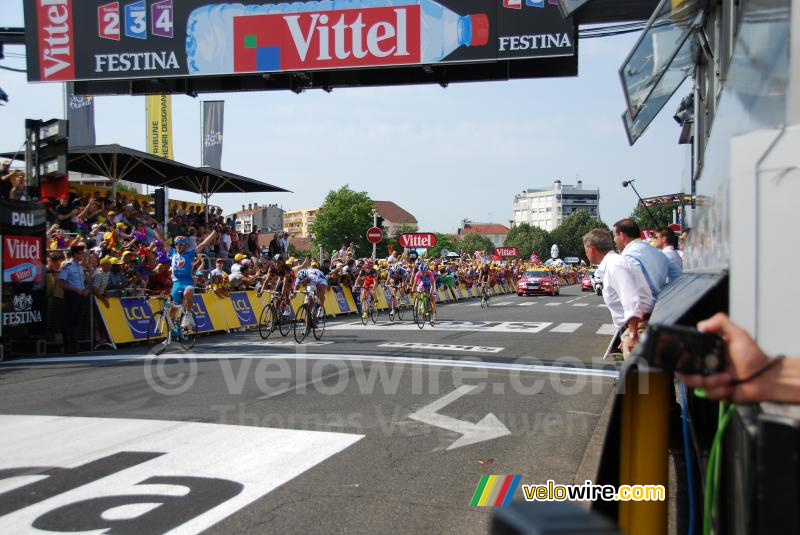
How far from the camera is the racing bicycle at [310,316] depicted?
15320 mm

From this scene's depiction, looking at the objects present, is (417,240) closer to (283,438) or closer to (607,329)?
(607,329)

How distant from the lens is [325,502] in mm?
4562

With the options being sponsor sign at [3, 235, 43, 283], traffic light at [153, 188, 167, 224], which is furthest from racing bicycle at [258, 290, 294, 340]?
sponsor sign at [3, 235, 43, 283]

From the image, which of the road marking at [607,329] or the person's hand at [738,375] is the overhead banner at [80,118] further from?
the person's hand at [738,375]

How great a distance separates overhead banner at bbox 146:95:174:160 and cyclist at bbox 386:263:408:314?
1619 centimetres

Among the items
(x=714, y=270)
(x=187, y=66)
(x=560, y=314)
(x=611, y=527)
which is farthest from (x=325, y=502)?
Result: (x=560, y=314)

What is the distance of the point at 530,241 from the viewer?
493ft

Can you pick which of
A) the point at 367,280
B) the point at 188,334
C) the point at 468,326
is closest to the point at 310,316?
the point at 188,334

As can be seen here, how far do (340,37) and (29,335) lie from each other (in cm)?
798

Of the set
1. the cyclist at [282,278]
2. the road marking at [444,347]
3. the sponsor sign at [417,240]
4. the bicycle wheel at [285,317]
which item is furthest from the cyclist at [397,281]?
the road marking at [444,347]

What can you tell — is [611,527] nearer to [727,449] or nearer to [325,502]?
[727,449]

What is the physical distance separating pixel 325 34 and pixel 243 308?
29.0ft

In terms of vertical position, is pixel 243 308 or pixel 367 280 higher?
pixel 367 280

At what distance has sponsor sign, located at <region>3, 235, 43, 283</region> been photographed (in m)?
12.6
